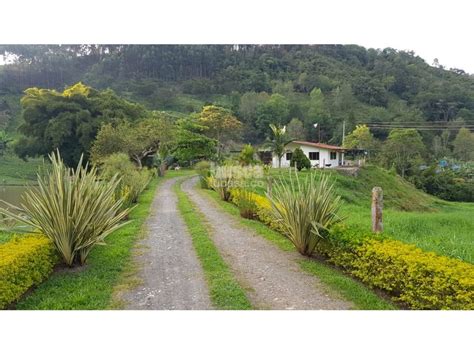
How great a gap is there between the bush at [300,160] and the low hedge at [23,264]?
7.32m

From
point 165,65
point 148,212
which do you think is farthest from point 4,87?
Result: point 148,212

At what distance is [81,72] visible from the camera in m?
7.89

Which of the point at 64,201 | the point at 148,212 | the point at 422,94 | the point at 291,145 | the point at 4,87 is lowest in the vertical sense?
the point at 148,212

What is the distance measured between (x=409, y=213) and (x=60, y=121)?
958cm

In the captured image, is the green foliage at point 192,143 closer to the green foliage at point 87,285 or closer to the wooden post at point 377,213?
the green foliage at point 87,285

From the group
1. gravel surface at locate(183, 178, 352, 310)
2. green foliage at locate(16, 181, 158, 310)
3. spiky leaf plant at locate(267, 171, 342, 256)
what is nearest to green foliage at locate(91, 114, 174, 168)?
green foliage at locate(16, 181, 158, 310)

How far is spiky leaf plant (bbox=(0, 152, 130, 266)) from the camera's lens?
4512 mm

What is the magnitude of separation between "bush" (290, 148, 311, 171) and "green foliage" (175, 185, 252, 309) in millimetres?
3803

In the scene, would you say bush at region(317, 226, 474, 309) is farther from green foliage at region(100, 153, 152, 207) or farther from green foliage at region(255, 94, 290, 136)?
green foliage at region(100, 153, 152, 207)

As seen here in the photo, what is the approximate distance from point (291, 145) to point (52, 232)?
7.99 m

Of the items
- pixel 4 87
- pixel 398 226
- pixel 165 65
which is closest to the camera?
pixel 4 87

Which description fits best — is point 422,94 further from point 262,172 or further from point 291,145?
point 262,172

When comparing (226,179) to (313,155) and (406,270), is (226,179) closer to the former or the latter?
(313,155)

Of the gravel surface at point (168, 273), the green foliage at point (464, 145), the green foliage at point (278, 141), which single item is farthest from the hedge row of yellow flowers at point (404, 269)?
the green foliage at point (464, 145)
